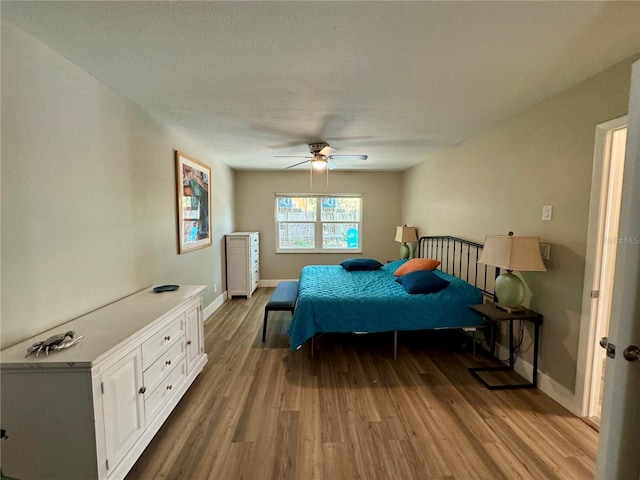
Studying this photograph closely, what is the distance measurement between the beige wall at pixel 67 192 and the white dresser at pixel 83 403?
0.83 feet

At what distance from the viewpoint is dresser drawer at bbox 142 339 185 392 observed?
1.74 metres

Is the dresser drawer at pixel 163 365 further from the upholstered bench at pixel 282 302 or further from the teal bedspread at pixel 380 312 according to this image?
the upholstered bench at pixel 282 302

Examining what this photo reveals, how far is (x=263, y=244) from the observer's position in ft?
19.4

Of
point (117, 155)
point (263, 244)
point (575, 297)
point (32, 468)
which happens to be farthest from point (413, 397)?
point (263, 244)

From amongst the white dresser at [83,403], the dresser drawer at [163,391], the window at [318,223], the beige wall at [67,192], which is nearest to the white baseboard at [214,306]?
the beige wall at [67,192]

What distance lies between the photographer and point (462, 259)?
142 inches

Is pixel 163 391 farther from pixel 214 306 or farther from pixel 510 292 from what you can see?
pixel 510 292

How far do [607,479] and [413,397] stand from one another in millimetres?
1214

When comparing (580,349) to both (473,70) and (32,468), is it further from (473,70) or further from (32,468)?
(32,468)

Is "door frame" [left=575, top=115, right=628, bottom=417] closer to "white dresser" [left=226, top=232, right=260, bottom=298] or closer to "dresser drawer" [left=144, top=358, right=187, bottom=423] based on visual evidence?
"dresser drawer" [left=144, top=358, right=187, bottom=423]

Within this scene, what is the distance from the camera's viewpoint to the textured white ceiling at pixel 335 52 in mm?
1328

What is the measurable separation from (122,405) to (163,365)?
42 centimetres

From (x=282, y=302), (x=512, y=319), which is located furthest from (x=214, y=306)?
(x=512, y=319)

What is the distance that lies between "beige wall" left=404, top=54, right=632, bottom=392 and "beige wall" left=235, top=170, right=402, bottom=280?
→ 107 inches
